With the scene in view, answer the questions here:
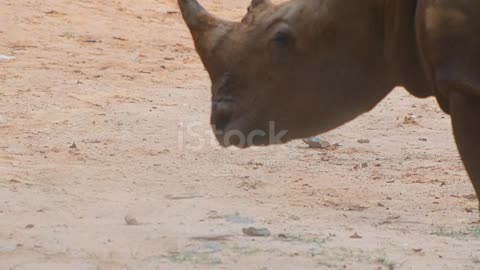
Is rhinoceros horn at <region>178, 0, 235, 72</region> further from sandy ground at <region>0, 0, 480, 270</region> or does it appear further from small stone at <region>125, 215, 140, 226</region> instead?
small stone at <region>125, 215, 140, 226</region>

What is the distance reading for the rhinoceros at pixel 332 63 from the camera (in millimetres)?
4066

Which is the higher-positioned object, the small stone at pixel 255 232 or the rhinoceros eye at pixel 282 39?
the rhinoceros eye at pixel 282 39

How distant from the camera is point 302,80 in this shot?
4684 millimetres

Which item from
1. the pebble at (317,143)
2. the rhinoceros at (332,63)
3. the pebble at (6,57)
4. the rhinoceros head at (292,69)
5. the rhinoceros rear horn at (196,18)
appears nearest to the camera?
the rhinoceros at (332,63)

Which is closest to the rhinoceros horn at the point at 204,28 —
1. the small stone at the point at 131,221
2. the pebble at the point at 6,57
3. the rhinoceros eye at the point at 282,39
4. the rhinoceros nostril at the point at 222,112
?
the rhinoceros nostril at the point at 222,112

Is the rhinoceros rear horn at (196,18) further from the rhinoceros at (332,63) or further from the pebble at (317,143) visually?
the pebble at (317,143)

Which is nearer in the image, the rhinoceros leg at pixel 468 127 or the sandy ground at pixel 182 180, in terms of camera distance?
the rhinoceros leg at pixel 468 127

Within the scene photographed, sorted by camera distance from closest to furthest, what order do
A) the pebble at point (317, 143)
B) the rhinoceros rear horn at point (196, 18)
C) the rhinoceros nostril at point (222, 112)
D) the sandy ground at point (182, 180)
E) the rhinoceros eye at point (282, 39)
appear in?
Result: the rhinoceros eye at point (282, 39) → the rhinoceros nostril at point (222, 112) → the rhinoceros rear horn at point (196, 18) → the sandy ground at point (182, 180) → the pebble at point (317, 143)

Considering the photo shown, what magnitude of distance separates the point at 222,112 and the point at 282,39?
0.36 m

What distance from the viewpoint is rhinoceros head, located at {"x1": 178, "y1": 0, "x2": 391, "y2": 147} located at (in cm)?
455

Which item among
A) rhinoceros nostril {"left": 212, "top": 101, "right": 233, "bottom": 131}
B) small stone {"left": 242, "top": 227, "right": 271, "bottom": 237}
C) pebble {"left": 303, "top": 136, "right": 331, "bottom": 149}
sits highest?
rhinoceros nostril {"left": 212, "top": 101, "right": 233, "bottom": 131}

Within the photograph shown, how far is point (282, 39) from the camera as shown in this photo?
467 centimetres

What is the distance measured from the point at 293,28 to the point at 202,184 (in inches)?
139

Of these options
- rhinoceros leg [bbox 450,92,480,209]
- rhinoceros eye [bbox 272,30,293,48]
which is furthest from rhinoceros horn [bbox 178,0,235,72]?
rhinoceros leg [bbox 450,92,480,209]
